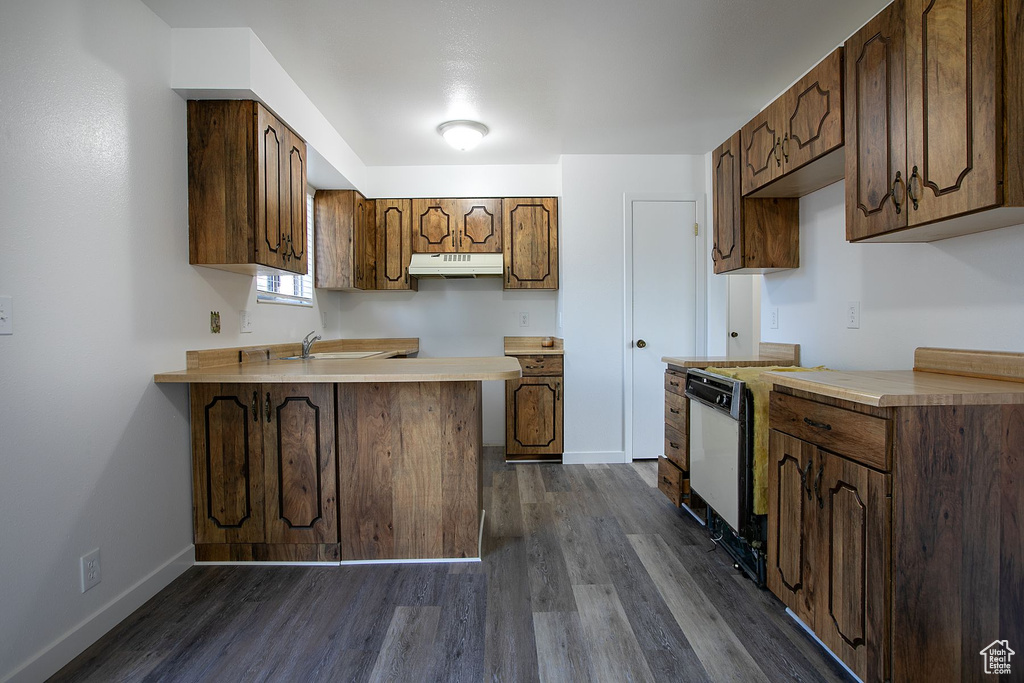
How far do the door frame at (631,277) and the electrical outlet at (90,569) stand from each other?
10.7 ft

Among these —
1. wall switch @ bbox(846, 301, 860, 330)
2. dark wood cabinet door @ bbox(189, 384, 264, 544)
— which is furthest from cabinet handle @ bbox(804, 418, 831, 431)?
dark wood cabinet door @ bbox(189, 384, 264, 544)

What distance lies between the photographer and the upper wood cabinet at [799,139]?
6.12 ft

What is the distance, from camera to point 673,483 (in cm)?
281

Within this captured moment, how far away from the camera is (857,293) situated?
7.24ft

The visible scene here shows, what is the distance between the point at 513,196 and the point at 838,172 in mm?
2535

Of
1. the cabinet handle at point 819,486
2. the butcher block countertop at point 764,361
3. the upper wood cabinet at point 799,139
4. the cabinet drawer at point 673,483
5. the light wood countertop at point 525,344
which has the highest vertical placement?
the upper wood cabinet at point 799,139

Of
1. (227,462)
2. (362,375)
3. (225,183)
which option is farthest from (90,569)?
(225,183)

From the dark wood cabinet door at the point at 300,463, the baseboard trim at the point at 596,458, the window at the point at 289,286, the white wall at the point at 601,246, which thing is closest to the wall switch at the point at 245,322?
the window at the point at 289,286

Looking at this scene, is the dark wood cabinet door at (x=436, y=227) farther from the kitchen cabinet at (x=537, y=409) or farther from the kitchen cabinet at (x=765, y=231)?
the kitchen cabinet at (x=765, y=231)

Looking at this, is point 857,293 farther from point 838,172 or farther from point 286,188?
point 286,188

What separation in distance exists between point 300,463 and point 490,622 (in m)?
1.09

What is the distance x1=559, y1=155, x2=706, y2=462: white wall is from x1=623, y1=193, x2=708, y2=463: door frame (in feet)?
0.11

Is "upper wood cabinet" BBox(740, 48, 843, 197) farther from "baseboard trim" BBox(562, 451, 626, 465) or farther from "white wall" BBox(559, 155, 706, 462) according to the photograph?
"baseboard trim" BBox(562, 451, 626, 465)

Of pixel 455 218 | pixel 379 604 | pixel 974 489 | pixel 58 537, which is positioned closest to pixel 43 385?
pixel 58 537
